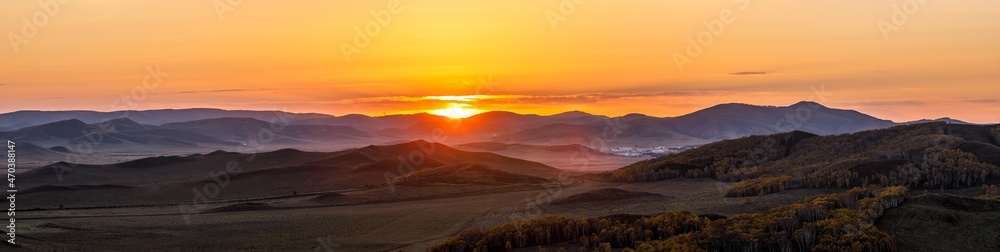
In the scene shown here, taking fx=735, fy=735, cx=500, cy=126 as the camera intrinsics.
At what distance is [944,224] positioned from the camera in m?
27.2

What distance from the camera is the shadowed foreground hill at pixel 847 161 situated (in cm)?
4656

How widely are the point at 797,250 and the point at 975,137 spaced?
1746 inches

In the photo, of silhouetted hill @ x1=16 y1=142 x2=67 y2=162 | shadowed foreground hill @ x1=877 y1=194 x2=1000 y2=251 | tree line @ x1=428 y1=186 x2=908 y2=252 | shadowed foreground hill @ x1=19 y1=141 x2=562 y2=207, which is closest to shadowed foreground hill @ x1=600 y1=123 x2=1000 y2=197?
tree line @ x1=428 y1=186 x2=908 y2=252

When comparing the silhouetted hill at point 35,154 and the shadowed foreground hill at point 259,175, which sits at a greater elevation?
the silhouetted hill at point 35,154

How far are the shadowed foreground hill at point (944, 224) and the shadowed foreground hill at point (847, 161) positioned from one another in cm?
1715

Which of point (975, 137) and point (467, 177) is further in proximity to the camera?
point (467, 177)

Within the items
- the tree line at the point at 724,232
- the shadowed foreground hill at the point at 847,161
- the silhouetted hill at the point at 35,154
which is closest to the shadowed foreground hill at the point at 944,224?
the tree line at the point at 724,232

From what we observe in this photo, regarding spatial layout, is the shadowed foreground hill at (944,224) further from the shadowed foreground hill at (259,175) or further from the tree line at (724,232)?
the shadowed foreground hill at (259,175)

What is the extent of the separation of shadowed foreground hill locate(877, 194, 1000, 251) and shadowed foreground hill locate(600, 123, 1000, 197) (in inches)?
675

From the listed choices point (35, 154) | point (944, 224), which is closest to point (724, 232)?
point (944, 224)

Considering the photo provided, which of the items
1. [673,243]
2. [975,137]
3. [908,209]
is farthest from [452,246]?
[975,137]

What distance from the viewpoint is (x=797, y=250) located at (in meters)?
24.9

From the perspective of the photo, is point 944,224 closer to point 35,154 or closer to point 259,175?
point 259,175

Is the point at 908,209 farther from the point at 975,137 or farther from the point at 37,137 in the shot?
Answer: the point at 37,137
